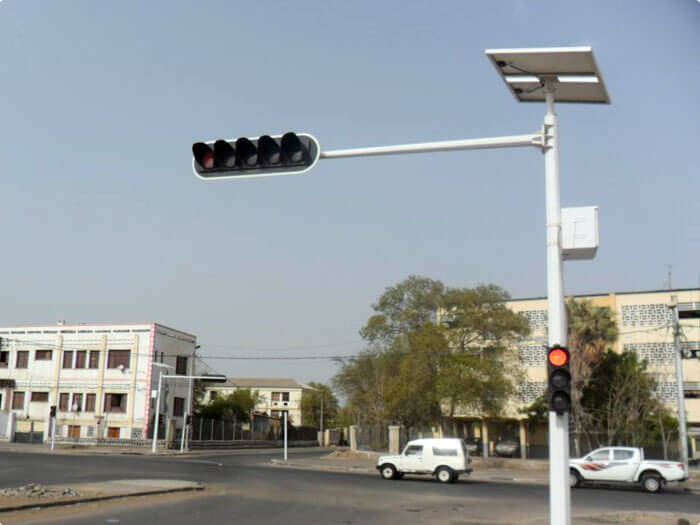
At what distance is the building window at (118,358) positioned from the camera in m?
57.6

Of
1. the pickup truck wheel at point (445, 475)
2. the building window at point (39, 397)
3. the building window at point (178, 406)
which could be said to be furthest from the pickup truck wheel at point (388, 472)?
the building window at point (39, 397)

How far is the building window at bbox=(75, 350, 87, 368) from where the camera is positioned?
58.7m

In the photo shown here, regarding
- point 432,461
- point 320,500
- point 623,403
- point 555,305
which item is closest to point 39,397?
point 432,461

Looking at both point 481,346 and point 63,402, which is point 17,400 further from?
point 481,346

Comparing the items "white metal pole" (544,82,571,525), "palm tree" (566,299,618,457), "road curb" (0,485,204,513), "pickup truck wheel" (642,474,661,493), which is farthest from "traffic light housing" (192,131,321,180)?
"palm tree" (566,299,618,457)

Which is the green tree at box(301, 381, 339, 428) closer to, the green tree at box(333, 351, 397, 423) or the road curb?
the green tree at box(333, 351, 397, 423)

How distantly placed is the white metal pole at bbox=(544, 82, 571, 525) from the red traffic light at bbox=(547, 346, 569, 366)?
0.16m

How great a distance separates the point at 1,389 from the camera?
196ft

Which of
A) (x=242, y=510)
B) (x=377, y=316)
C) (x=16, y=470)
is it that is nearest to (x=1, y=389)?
(x=377, y=316)

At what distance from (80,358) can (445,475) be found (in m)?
39.8

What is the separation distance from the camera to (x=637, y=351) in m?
51.8

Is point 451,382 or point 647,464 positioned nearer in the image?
point 647,464

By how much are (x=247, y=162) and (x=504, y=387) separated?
34642mm

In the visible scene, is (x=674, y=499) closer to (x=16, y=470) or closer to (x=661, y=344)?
(x=16, y=470)
